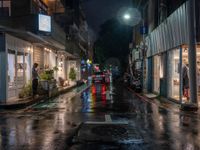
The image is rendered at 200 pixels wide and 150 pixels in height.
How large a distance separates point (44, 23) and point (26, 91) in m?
7.53

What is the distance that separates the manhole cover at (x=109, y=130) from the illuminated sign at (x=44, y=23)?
1697 centimetres

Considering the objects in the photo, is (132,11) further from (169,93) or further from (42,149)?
(42,149)

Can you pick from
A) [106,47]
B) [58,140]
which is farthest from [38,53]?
[106,47]

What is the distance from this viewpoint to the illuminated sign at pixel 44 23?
27.1m

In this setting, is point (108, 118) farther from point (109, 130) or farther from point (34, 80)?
point (34, 80)

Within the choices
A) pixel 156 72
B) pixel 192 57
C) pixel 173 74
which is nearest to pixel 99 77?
pixel 156 72

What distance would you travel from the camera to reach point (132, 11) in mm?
41938

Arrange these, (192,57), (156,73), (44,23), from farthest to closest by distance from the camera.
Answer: (156,73) → (44,23) → (192,57)

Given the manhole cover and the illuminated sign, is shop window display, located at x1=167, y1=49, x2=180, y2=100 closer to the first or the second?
the illuminated sign

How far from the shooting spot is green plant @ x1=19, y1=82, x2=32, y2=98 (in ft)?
70.0

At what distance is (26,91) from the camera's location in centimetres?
2172

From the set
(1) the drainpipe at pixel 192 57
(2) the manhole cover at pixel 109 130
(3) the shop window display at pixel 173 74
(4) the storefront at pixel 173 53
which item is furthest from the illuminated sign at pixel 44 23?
(2) the manhole cover at pixel 109 130

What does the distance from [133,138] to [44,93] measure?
582 inches

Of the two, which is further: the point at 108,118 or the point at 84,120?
the point at 108,118
